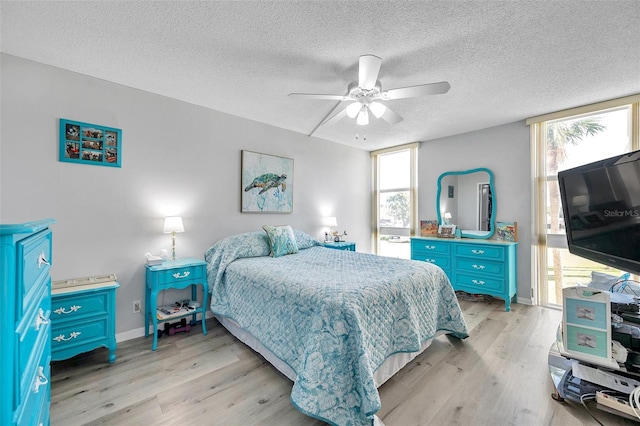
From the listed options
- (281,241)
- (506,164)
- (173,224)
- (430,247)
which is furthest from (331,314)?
(506,164)

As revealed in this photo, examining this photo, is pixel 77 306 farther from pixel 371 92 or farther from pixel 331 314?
pixel 371 92

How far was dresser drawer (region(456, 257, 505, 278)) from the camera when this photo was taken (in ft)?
11.3

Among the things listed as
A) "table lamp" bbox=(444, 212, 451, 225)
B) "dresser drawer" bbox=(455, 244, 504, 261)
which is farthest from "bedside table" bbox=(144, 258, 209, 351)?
"table lamp" bbox=(444, 212, 451, 225)

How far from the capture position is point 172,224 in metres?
2.68

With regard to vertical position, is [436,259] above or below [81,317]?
above

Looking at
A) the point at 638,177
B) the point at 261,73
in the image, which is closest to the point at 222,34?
the point at 261,73

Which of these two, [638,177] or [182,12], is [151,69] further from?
[638,177]

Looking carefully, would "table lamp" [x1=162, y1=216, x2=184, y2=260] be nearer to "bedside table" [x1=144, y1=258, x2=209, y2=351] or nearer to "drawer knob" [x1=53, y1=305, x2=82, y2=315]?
"bedside table" [x1=144, y1=258, x2=209, y2=351]

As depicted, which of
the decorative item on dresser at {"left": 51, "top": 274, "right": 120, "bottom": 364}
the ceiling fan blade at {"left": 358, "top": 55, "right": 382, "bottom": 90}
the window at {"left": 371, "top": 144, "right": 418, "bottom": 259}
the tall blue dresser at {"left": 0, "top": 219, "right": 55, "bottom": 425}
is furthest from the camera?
the window at {"left": 371, "top": 144, "right": 418, "bottom": 259}

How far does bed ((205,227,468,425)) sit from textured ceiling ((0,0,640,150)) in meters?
1.73

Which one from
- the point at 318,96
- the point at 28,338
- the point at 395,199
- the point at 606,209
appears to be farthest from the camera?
the point at 395,199

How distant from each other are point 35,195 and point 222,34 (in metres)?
2.02

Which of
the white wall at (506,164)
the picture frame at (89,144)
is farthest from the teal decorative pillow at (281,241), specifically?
the white wall at (506,164)

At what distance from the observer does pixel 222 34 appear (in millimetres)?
1886
